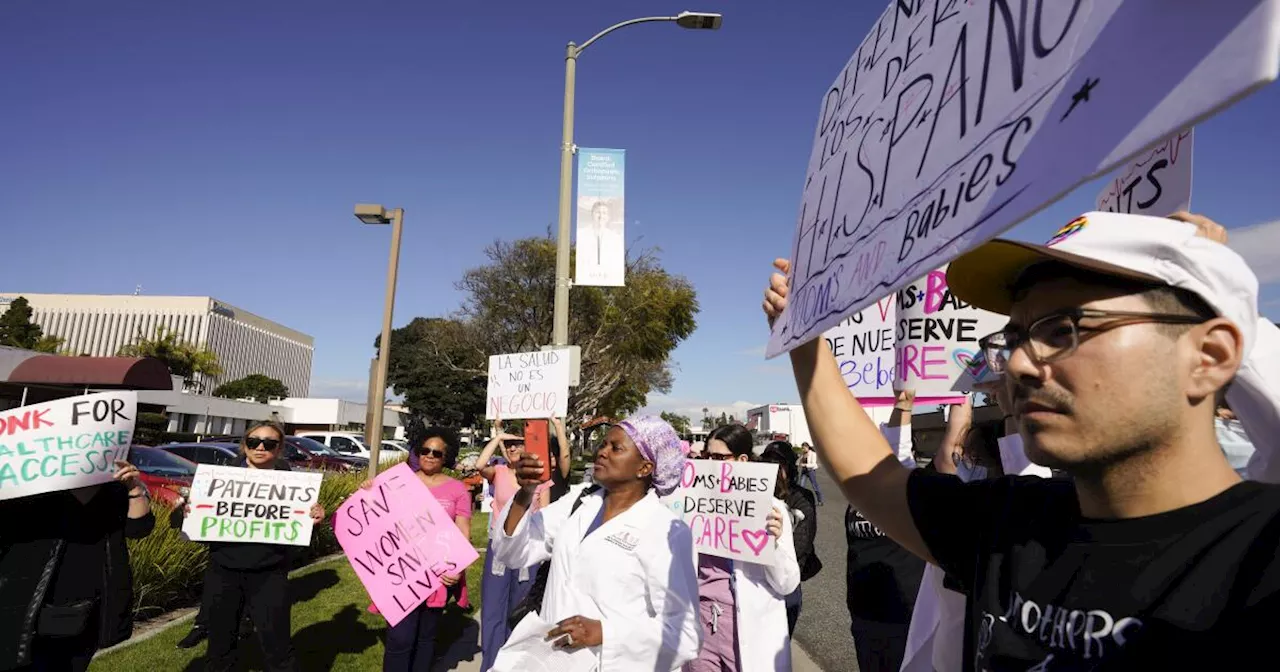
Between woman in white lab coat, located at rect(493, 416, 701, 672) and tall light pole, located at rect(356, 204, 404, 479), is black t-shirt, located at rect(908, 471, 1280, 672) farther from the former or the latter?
tall light pole, located at rect(356, 204, 404, 479)

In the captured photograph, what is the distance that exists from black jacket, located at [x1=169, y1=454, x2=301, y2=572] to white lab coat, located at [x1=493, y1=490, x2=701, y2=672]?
2821 mm

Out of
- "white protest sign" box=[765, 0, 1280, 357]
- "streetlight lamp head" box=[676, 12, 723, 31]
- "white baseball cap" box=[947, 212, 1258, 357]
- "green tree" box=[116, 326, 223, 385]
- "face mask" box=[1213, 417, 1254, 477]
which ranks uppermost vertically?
"streetlight lamp head" box=[676, 12, 723, 31]

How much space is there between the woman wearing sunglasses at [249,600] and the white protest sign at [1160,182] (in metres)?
5.34

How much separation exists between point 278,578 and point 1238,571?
213 inches

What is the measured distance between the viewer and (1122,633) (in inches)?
42.0

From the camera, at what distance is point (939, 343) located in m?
3.24

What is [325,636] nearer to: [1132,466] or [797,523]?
[797,523]

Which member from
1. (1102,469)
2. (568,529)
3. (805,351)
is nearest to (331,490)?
(568,529)

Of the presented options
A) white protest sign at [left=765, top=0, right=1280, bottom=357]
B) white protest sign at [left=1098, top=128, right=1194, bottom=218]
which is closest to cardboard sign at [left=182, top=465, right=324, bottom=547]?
white protest sign at [left=765, top=0, right=1280, bottom=357]

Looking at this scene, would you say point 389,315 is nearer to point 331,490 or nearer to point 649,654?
point 331,490

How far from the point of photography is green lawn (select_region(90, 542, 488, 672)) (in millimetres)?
5711

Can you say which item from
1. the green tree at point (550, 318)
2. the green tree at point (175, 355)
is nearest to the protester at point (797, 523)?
the green tree at point (550, 318)

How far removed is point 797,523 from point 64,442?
160 inches

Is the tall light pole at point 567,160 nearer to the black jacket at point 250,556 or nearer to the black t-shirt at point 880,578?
the black jacket at point 250,556
